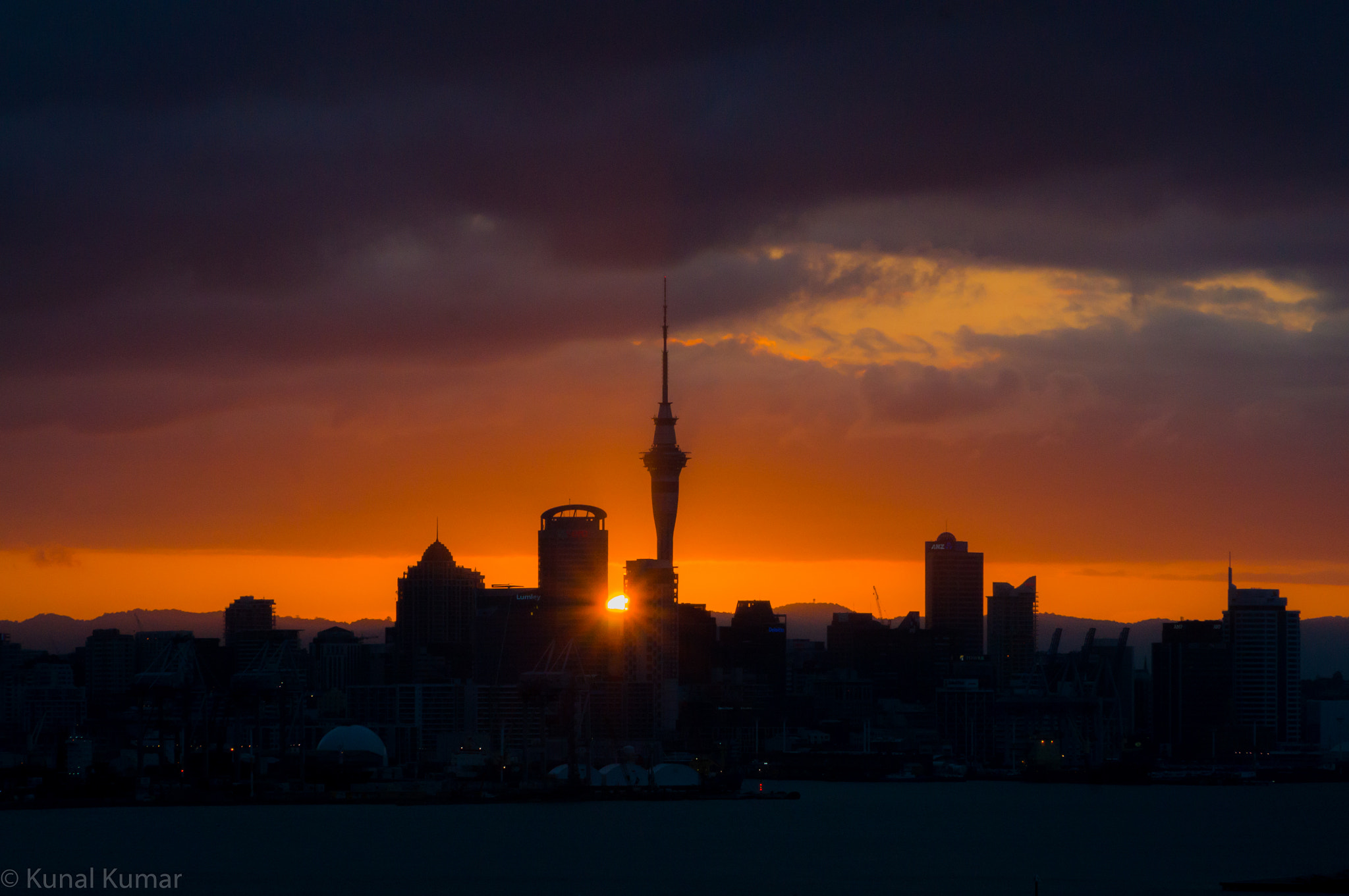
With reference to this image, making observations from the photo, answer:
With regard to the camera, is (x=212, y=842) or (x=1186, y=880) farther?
(x=212, y=842)

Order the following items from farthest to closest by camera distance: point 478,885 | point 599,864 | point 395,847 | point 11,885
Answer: point 395,847, point 599,864, point 478,885, point 11,885

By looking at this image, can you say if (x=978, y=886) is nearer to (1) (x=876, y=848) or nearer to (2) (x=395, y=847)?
(1) (x=876, y=848)

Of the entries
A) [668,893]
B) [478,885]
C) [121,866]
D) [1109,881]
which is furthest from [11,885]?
[1109,881]

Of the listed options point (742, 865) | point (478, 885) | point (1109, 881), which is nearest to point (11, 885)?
point (478, 885)


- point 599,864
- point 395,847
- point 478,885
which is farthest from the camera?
point 395,847

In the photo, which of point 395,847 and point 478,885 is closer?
point 478,885

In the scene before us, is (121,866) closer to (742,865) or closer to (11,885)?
(11,885)

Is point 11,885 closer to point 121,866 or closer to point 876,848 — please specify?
point 121,866

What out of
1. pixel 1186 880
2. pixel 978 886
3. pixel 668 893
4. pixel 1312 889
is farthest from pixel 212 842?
pixel 1312 889
